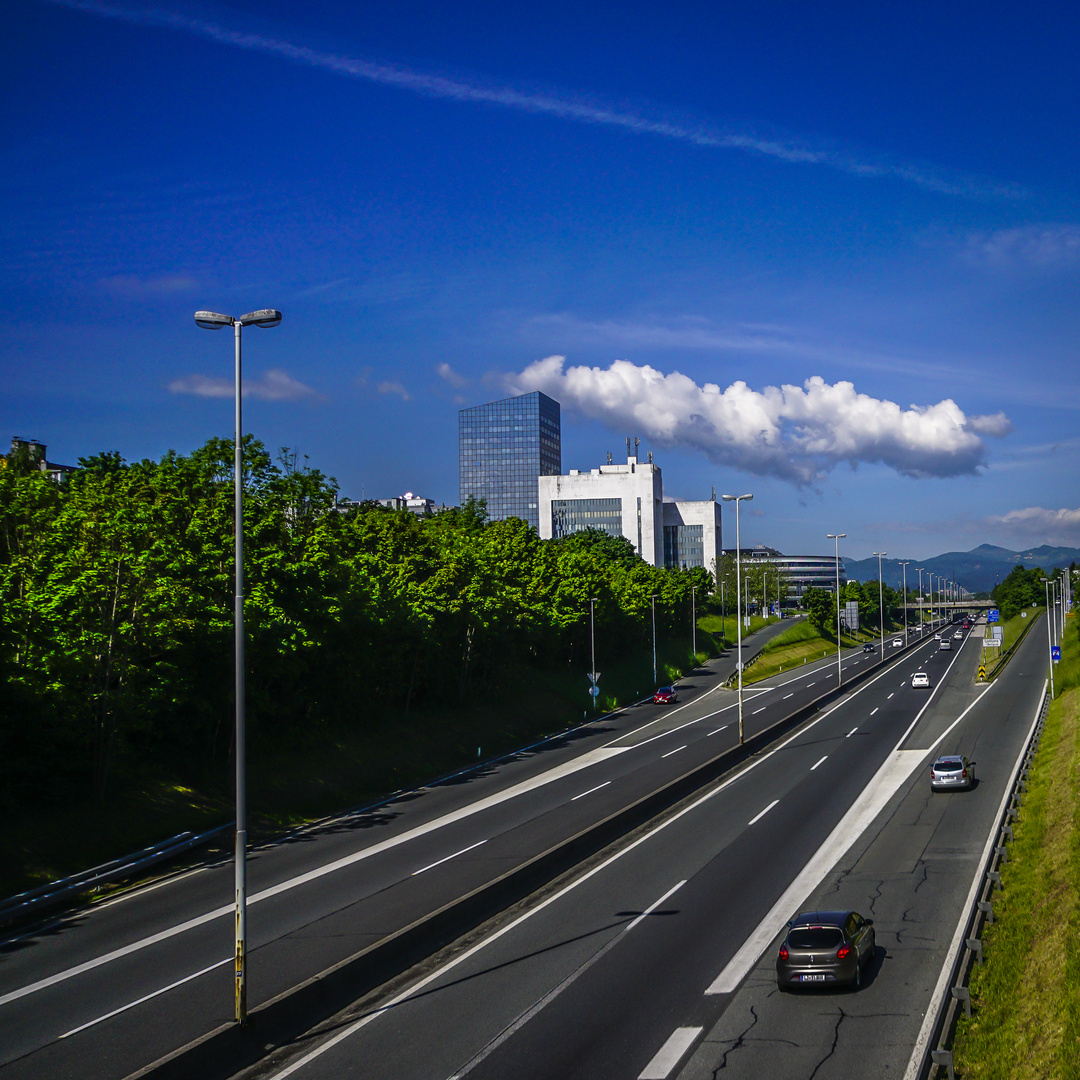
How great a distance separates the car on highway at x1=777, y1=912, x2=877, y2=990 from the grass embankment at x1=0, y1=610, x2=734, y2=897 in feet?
69.2

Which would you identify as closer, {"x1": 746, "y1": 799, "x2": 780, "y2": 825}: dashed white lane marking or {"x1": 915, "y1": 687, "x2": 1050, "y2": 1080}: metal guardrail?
{"x1": 915, "y1": 687, "x2": 1050, "y2": 1080}: metal guardrail

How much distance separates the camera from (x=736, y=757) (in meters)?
45.0

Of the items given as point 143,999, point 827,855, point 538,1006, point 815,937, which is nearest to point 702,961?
point 815,937

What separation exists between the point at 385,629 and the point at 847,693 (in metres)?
41.9

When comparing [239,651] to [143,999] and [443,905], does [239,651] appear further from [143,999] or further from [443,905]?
[443,905]

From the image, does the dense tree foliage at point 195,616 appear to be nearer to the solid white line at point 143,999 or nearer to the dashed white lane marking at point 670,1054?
the solid white line at point 143,999

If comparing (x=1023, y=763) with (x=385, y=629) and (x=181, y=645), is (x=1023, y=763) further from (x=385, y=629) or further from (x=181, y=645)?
(x=181, y=645)

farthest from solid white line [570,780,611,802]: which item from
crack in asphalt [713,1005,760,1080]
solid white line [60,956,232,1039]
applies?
crack in asphalt [713,1005,760,1080]

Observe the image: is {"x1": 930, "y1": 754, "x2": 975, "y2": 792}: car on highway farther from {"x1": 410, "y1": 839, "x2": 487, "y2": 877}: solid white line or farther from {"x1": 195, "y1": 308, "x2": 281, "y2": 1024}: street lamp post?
{"x1": 195, "y1": 308, "x2": 281, "y2": 1024}: street lamp post

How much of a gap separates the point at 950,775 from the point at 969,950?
2021cm

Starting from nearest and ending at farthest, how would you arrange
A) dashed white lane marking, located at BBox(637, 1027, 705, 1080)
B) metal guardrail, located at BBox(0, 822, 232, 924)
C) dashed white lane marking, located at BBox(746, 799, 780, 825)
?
dashed white lane marking, located at BBox(637, 1027, 705, 1080) → metal guardrail, located at BBox(0, 822, 232, 924) → dashed white lane marking, located at BBox(746, 799, 780, 825)

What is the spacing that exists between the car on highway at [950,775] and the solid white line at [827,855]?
1627 mm

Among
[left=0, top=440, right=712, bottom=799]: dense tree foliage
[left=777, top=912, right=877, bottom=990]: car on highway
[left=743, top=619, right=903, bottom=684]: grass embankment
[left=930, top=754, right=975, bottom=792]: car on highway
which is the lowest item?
[left=743, top=619, right=903, bottom=684]: grass embankment

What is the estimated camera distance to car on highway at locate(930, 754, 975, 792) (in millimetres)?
36906
